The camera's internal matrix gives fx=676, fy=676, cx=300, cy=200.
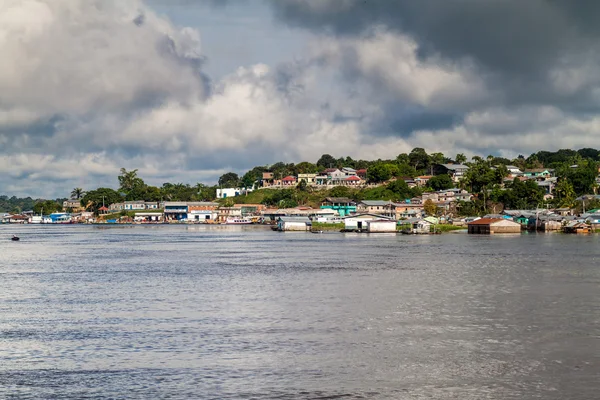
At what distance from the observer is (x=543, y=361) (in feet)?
82.4

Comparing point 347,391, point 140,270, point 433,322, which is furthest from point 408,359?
point 140,270

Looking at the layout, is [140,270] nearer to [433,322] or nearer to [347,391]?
[433,322]

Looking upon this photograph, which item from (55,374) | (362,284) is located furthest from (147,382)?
(362,284)

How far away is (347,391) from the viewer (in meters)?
21.6

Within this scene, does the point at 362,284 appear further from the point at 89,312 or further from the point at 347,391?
the point at 347,391

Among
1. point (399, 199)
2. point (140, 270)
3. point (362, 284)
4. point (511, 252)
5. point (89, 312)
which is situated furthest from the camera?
point (399, 199)

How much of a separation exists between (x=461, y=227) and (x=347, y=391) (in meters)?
130

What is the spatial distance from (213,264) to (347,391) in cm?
4578

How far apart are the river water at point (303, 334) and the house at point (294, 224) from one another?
99.2 metres

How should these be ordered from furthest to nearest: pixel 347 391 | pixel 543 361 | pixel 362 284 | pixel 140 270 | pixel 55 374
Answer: pixel 140 270, pixel 362 284, pixel 543 361, pixel 55 374, pixel 347 391

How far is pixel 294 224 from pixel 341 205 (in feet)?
109

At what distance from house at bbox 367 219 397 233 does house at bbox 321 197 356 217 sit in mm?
42827

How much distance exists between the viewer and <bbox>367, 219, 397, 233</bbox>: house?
14112 centimetres

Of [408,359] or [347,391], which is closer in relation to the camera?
[347,391]
